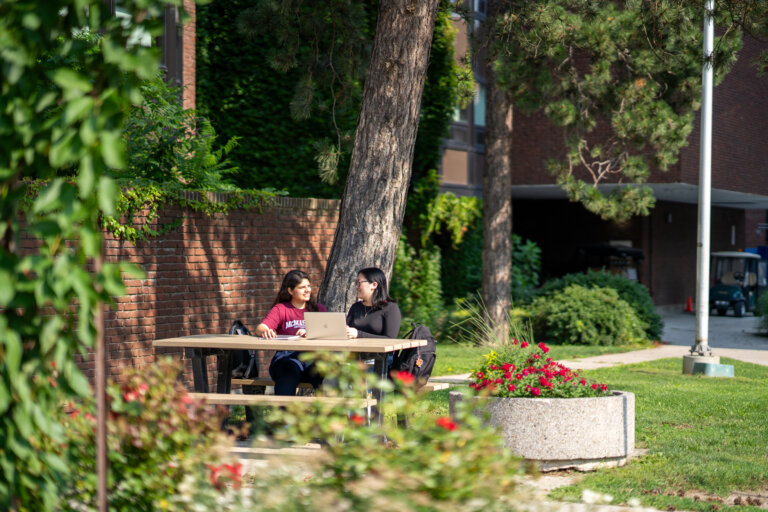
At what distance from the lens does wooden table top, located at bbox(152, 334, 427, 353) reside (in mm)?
7028

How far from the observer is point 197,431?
3844 mm

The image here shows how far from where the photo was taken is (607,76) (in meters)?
15.6

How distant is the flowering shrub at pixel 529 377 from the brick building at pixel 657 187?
11639 millimetres

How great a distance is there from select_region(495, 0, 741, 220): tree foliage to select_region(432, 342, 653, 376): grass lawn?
252 centimetres

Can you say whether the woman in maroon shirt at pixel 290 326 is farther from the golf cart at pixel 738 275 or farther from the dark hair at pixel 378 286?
the golf cart at pixel 738 275

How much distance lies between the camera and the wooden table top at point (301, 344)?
7.03 metres

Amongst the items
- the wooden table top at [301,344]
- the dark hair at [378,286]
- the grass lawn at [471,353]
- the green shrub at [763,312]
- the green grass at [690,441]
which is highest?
the dark hair at [378,286]

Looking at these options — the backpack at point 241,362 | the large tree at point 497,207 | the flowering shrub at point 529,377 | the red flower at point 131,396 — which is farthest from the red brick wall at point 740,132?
the red flower at point 131,396

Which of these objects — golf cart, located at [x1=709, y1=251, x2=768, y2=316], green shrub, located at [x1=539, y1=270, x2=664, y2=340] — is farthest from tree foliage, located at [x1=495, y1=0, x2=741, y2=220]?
golf cart, located at [x1=709, y1=251, x2=768, y2=316]

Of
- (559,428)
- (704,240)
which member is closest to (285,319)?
(559,428)

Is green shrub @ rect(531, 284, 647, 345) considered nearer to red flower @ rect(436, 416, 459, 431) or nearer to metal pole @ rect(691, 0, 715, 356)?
metal pole @ rect(691, 0, 715, 356)

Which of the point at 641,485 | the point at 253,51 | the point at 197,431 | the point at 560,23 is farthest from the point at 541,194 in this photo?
the point at 197,431

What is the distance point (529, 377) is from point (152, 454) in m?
3.66

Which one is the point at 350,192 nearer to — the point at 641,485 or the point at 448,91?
the point at 641,485
